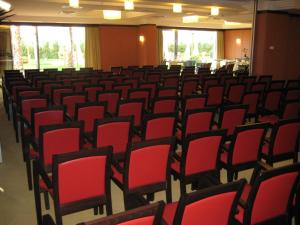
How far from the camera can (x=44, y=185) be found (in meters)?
2.77

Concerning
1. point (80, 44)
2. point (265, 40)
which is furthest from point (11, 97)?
point (80, 44)

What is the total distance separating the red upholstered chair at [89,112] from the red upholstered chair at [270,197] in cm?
265

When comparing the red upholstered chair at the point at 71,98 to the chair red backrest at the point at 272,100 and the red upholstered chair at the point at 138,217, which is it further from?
the red upholstered chair at the point at 138,217

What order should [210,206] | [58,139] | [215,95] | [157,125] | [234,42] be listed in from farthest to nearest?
[234,42] → [215,95] → [157,125] → [58,139] → [210,206]

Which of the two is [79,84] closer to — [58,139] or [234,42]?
[58,139]

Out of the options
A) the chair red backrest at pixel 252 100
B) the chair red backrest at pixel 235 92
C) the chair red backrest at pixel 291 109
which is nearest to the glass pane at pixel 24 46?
the chair red backrest at pixel 235 92

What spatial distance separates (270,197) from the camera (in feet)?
6.64

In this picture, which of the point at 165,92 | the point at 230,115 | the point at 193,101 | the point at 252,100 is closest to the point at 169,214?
A: the point at 230,115

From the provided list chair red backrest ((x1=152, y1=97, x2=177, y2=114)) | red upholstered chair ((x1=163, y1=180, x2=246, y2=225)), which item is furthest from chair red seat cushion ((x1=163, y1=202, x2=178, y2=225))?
chair red backrest ((x1=152, y1=97, x2=177, y2=114))

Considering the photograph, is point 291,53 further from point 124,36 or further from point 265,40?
point 124,36

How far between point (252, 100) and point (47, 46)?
13.5 m

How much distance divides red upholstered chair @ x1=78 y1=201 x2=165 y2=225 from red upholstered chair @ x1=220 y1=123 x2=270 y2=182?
1.73 meters

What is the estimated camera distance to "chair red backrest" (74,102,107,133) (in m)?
4.27

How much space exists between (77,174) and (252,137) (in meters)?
1.82
